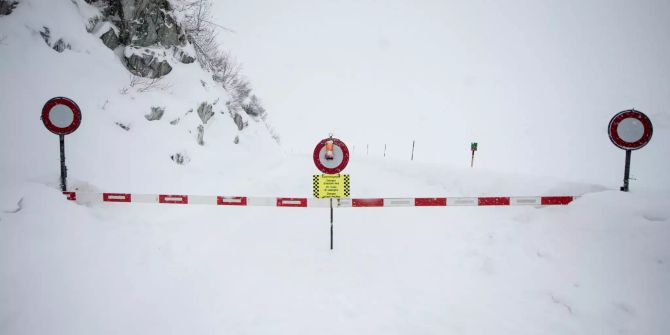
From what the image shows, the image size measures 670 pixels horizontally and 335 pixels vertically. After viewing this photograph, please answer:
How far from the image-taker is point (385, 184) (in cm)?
1078

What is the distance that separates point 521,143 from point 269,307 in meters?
30.0

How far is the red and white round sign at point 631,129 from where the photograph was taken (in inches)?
190

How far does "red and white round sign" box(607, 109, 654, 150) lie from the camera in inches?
190

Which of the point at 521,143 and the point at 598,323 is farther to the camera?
the point at 521,143

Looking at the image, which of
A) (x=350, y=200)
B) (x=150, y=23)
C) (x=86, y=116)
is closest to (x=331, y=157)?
(x=350, y=200)

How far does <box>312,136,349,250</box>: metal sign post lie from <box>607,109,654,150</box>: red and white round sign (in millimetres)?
4816

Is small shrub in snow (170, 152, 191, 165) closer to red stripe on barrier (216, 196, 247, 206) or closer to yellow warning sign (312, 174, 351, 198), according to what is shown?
red stripe on barrier (216, 196, 247, 206)

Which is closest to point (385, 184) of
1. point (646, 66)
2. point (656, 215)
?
point (656, 215)

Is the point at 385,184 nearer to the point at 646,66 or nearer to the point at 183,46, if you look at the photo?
the point at 183,46

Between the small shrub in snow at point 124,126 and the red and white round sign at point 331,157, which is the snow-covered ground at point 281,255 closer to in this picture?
the small shrub in snow at point 124,126

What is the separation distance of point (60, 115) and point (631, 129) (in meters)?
10.5

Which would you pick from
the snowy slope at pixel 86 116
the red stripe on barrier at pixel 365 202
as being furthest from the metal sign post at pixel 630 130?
the snowy slope at pixel 86 116

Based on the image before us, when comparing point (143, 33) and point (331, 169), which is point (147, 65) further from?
point (331, 169)

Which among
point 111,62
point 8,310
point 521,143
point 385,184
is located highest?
point 111,62
